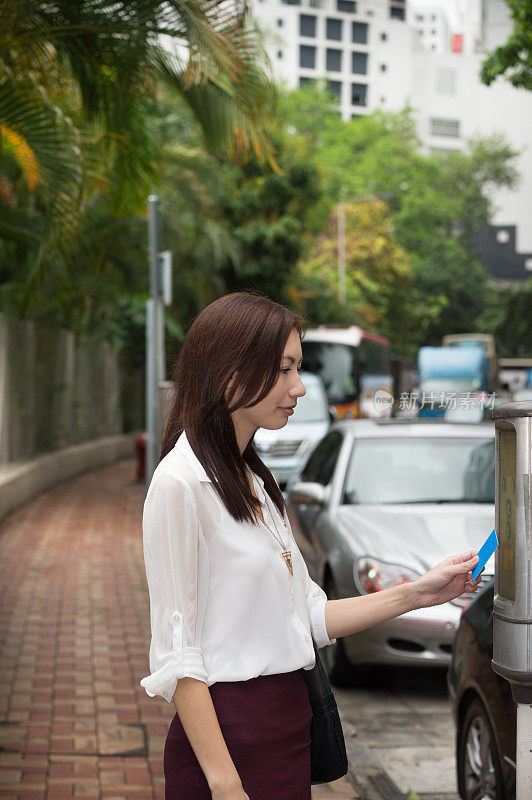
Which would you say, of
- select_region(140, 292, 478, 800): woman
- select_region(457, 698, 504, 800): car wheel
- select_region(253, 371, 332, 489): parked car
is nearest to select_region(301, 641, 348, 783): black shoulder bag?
select_region(140, 292, 478, 800): woman

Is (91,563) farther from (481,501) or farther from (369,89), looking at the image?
(369,89)

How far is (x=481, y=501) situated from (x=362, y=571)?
117 cm

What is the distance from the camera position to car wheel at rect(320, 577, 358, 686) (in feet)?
20.7

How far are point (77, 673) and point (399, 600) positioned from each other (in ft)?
14.5

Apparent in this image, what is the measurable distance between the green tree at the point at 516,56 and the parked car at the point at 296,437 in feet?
18.3

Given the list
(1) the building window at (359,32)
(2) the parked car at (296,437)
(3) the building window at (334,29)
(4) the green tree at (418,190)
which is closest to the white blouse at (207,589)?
(2) the parked car at (296,437)

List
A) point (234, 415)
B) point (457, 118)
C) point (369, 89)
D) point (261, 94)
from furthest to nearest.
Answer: point (369, 89), point (457, 118), point (261, 94), point (234, 415)

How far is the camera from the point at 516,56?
11273 mm

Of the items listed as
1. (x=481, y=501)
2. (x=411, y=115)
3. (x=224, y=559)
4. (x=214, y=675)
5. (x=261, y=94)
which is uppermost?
(x=411, y=115)

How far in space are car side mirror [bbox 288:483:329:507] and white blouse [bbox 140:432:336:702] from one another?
4.75 m

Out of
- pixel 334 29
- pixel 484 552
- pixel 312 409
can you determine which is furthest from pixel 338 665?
pixel 334 29

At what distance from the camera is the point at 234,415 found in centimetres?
220

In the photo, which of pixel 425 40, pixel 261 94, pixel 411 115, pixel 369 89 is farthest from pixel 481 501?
pixel 411 115

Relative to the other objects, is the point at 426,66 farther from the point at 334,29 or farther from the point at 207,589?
the point at 207,589
